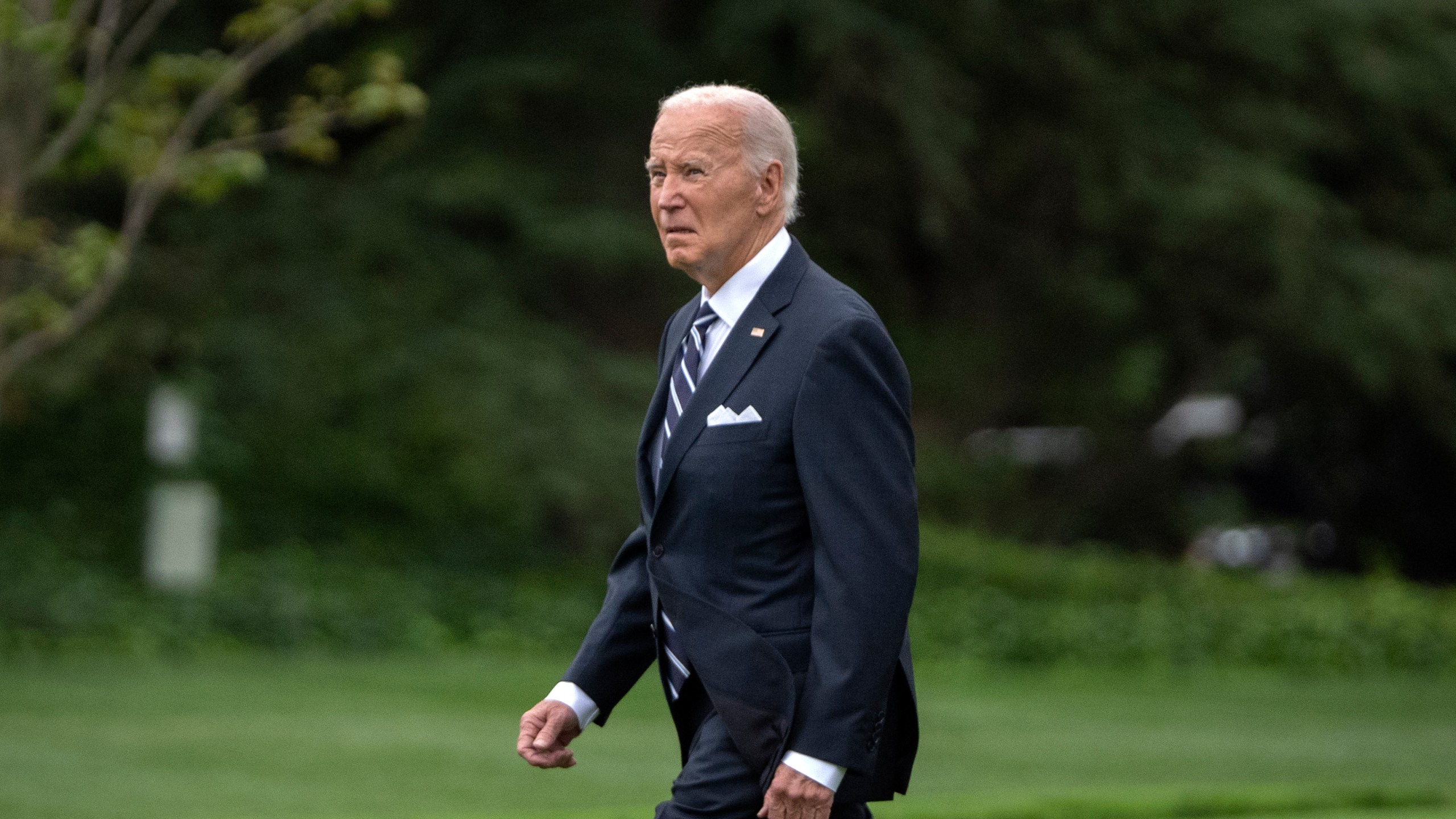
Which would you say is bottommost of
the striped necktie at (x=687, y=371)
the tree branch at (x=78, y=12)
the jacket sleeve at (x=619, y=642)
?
the jacket sleeve at (x=619, y=642)

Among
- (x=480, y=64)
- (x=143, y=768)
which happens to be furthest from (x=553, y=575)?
(x=143, y=768)

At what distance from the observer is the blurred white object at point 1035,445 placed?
21.7 m

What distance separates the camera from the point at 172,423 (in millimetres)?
16109

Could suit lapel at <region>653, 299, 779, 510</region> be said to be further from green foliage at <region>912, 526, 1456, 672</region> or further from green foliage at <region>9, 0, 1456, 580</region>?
green foliage at <region>912, 526, 1456, 672</region>

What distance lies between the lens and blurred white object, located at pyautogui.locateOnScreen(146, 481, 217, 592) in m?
15.2

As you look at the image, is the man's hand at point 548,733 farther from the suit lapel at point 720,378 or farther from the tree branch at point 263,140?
the tree branch at point 263,140

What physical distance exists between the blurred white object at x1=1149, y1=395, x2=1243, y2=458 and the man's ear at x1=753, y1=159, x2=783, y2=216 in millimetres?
20880

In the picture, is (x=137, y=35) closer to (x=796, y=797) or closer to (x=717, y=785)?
(x=717, y=785)

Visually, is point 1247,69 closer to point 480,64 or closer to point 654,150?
point 480,64

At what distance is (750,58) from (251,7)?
14.7 feet

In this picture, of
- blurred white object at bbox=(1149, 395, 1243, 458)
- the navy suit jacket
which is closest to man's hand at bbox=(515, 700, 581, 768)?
the navy suit jacket

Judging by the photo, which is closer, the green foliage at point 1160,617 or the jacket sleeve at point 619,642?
the jacket sleeve at point 619,642

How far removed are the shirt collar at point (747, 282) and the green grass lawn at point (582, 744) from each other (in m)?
4.27

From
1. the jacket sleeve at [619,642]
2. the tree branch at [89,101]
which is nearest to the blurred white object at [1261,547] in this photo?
the tree branch at [89,101]
